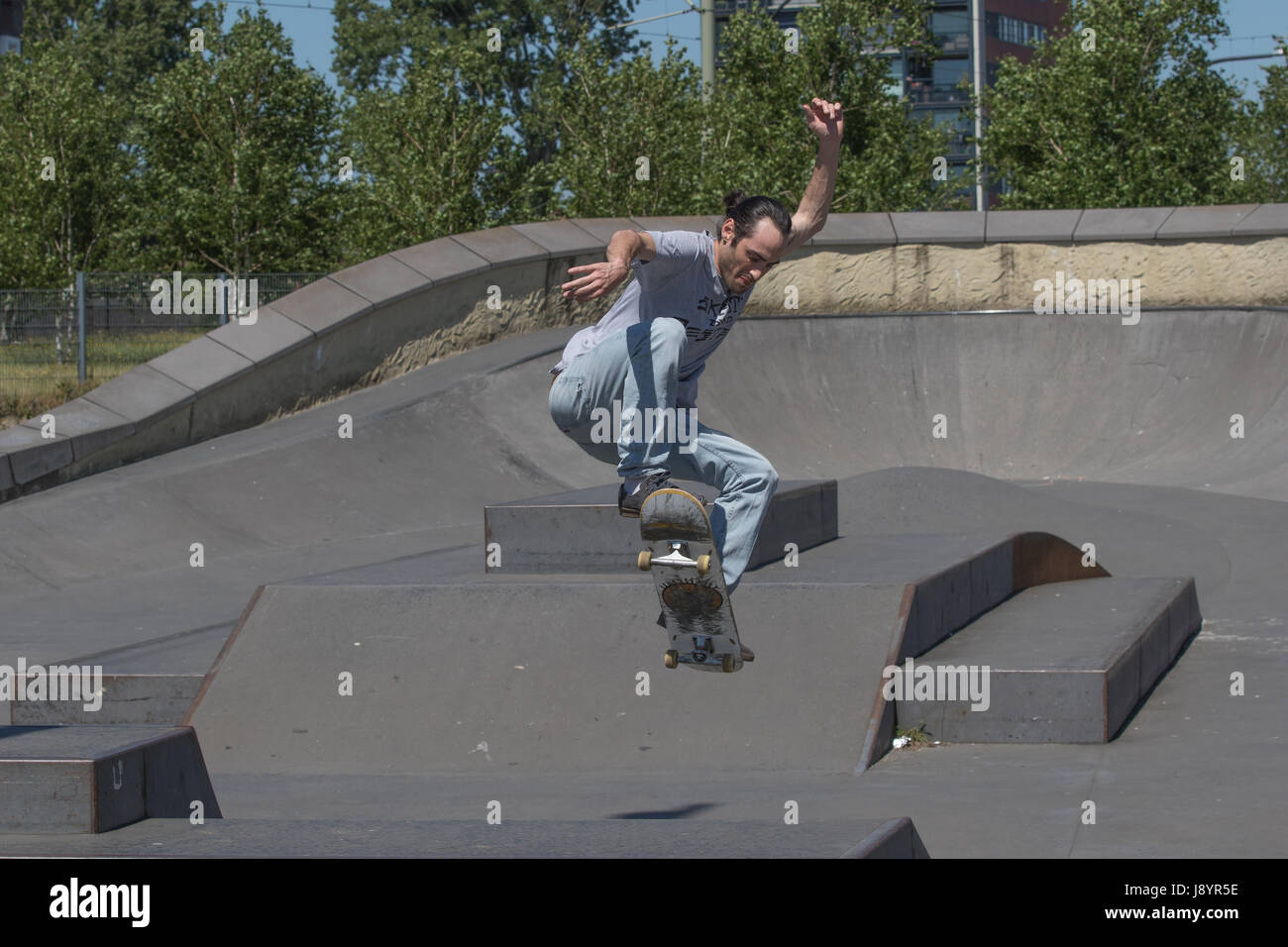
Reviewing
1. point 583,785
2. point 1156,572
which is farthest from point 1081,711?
point 1156,572

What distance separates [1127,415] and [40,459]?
11.3m

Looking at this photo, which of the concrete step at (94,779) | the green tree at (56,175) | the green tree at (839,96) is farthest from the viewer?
the green tree at (839,96)

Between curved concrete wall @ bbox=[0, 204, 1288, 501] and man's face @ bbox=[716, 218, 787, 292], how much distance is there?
28.2 feet

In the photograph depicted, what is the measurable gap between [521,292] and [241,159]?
11484mm

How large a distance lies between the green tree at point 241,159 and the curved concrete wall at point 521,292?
10.9m

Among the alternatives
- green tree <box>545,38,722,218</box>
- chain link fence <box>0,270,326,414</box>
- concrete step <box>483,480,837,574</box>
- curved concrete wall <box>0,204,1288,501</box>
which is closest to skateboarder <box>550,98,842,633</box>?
concrete step <box>483,480,837,574</box>

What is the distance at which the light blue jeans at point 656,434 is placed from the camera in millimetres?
5289

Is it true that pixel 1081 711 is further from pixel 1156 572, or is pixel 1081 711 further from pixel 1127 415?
pixel 1127 415

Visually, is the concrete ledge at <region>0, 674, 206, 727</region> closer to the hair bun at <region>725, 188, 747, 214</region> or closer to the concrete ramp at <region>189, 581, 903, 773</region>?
the concrete ramp at <region>189, 581, 903, 773</region>

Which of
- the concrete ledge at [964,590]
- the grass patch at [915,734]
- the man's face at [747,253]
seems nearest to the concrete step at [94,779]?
the man's face at [747,253]

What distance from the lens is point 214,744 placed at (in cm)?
660

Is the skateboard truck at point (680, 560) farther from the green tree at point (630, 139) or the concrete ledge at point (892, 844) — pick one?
the green tree at point (630, 139)

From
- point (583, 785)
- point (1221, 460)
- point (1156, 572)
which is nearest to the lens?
point (583, 785)

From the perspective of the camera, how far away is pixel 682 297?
5363 millimetres
